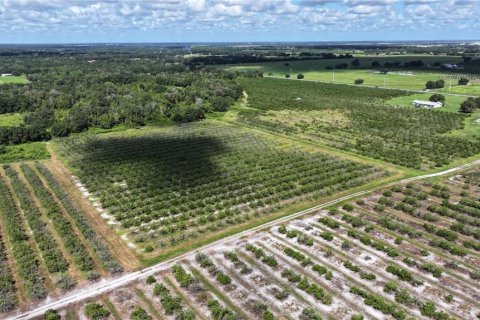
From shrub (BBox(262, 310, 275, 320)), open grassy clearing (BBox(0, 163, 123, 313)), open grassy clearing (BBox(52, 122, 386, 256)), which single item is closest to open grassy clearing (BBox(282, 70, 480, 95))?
open grassy clearing (BBox(52, 122, 386, 256))

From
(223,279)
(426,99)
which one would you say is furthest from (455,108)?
(223,279)

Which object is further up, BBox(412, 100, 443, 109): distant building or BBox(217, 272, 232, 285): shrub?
BBox(412, 100, 443, 109): distant building

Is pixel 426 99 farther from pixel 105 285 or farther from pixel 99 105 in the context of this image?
pixel 105 285

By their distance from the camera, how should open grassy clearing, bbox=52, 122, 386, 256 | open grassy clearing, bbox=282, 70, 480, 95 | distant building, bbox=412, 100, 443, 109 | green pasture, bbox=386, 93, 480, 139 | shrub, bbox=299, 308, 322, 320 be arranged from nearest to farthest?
shrub, bbox=299, 308, 322, 320 < open grassy clearing, bbox=52, 122, 386, 256 < green pasture, bbox=386, 93, 480, 139 < distant building, bbox=412, 100, 443, 109 < open grassy clearing, bbox=282, 70, 480, 95

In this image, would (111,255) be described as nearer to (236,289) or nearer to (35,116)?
(236,289)

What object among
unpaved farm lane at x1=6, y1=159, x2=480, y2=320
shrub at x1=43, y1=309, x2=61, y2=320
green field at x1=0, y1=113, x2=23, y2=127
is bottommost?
green field at x1=0, y1=113, x2=23, y2=127

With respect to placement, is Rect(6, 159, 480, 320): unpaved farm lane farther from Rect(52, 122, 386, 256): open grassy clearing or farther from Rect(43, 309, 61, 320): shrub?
Rect(52, 122, 386, 256): open grassy clearing

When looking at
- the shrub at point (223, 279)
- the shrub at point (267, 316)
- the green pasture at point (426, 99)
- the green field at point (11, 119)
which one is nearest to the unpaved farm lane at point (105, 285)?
the shrub at point (223, 279)

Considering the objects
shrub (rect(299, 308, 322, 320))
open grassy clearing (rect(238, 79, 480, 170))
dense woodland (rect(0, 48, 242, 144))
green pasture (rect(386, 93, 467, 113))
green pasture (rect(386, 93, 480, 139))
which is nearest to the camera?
shrub (rect(299, 308, 322, 320))
